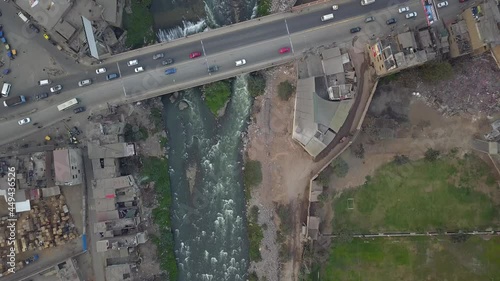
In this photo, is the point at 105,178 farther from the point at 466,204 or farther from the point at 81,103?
the point at 466,204

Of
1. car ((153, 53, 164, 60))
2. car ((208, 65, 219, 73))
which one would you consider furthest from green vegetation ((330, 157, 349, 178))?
car ((153, 53, 164, 60))

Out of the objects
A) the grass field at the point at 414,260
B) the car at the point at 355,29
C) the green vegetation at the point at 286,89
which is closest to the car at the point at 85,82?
the green vegetation at the point at 286,89

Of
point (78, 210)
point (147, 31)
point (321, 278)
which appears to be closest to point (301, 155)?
point (321, 278)

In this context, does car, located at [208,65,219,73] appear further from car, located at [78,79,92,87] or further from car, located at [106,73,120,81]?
car, located at [78,79,92,87]

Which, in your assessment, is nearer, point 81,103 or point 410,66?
point 410,66

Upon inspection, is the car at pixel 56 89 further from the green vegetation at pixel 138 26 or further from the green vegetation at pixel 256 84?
the green vegetation at pixel 256 84

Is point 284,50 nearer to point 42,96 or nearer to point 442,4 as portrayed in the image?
point 442,4

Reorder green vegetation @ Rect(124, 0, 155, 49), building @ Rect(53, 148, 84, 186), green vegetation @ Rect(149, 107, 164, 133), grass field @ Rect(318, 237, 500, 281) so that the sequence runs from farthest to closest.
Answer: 1. green vegetation @ Rect(124, 0, 155, 49)
2. green vegetation @ Rect(149, 107, 164, 133)
3. grass field @ Rect(318, 237, 500, 281)
4. building @ Rect(53, 148, 84, 186)
